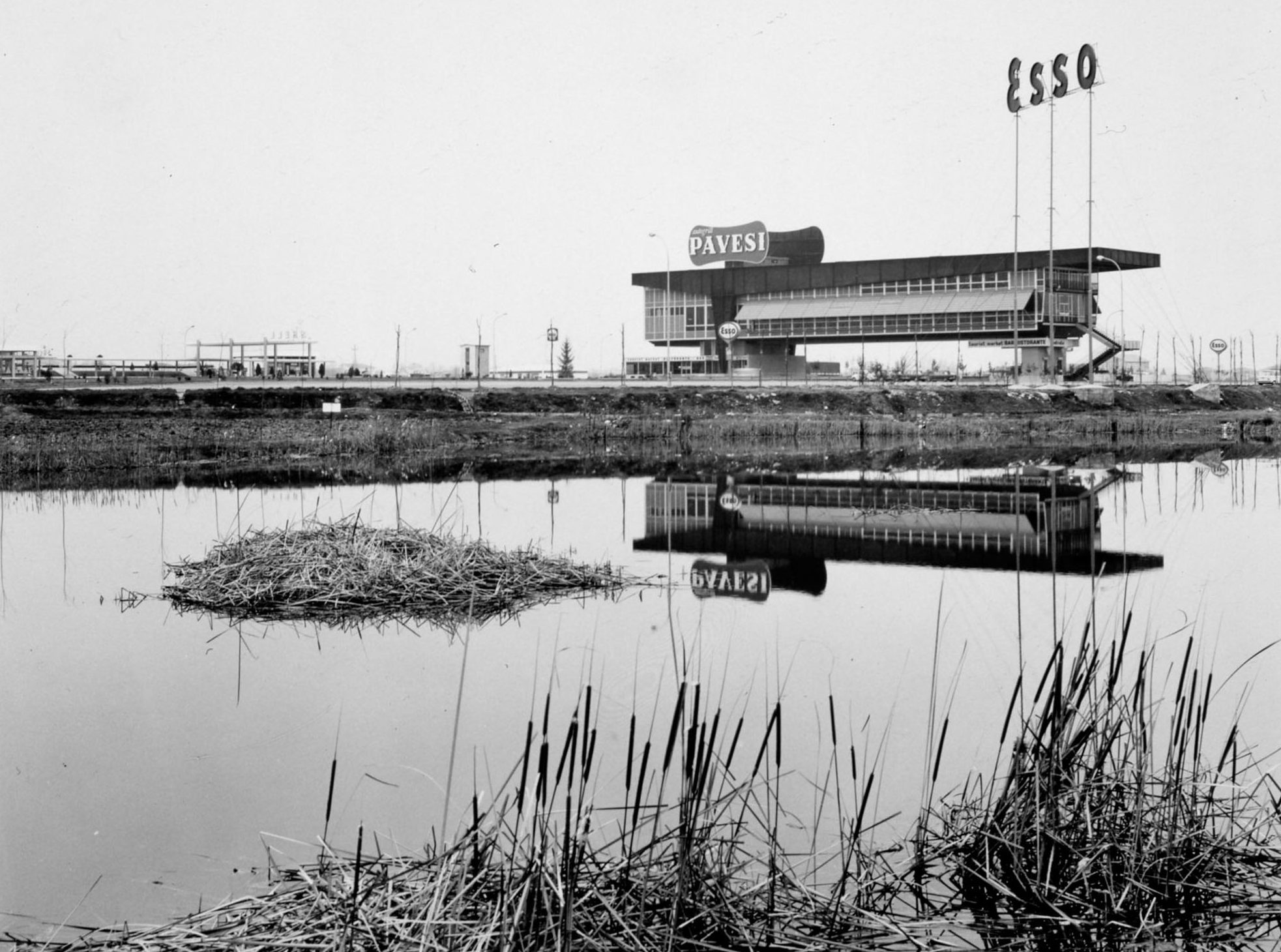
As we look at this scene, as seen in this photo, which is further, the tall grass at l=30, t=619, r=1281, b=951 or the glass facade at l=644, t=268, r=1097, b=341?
the glass facade at l=644, t=268, r=1097, b=341

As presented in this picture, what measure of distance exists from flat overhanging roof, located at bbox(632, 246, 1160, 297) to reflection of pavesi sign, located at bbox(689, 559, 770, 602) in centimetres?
7857

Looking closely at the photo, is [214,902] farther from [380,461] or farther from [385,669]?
[380,461]

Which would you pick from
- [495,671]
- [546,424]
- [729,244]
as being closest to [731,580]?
[495,671]

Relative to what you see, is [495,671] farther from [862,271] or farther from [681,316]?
[681,316]

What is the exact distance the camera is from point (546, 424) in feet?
206

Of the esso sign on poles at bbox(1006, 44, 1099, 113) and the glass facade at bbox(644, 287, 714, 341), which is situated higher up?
the esso sign on poles at bbox(1006, 44, 1099, 113)

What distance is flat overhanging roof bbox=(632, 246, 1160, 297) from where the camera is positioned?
317ft

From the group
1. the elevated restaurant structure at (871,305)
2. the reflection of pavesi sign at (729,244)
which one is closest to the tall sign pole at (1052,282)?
the elevated restaurant structure at (871,305)

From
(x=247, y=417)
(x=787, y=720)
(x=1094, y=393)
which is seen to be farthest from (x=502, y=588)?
(x=1094, y=393)

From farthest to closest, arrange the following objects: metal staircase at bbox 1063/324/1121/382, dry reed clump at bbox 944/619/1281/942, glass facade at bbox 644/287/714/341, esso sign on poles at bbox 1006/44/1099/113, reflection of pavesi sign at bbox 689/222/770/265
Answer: glass facade at bbox 644/287/714/341 → reflection of pavesi sign at bbox 689/222/770/265 → metal staircase at bbox 1063/324/1121/382 → esso sign on poles at bbox 1006/44/1099/113 → dry reed clump at bbox 944/619/1281/942

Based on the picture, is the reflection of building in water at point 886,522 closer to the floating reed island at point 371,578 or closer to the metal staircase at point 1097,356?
the floating reed island at point 371,578

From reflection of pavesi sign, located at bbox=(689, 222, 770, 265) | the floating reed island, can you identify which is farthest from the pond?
reflection of pavesi sign, located at bbox=(689, 222, 770, 265)

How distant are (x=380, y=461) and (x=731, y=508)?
21.9 meters

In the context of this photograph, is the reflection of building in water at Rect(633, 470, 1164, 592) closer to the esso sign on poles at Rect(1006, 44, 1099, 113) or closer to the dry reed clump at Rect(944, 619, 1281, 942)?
the dry reed clump at Rect(944, 619, 1281, 942)
